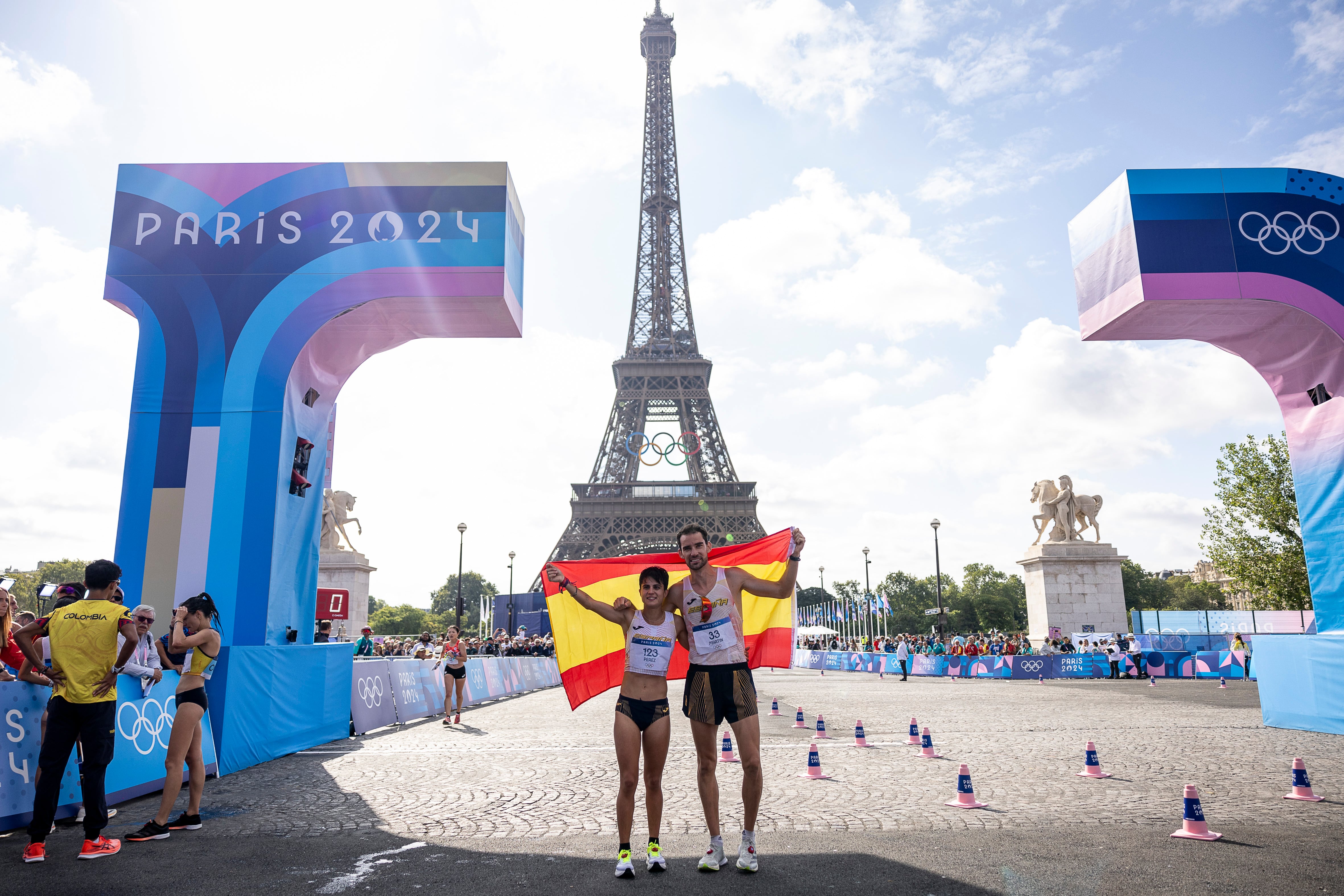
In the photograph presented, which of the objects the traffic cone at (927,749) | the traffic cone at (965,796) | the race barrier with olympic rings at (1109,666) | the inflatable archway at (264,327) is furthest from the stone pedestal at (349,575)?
the traffic cone at (965,796)

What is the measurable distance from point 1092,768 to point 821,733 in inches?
164

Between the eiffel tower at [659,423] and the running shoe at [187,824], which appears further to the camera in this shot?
the eiffel tower at [659,423]

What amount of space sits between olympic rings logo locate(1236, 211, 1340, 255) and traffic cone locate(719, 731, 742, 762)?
940cm

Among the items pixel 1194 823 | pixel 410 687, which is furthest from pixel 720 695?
pixel 410 687

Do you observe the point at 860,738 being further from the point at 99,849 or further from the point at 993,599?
the point at 993,599

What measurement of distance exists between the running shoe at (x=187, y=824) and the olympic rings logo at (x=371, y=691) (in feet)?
22.0

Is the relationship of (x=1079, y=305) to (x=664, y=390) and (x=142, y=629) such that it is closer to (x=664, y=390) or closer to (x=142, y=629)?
(x=142, y=629)

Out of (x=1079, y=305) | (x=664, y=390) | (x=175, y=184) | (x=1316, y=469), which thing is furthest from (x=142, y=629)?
(x=664, y=390)

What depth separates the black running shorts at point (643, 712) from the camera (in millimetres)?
5082

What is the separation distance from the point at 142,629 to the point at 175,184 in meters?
6.42

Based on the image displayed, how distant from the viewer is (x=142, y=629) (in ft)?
25.1

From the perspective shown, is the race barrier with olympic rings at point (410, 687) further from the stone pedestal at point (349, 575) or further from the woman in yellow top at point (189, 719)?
the stone pedestal at point (349, 575)

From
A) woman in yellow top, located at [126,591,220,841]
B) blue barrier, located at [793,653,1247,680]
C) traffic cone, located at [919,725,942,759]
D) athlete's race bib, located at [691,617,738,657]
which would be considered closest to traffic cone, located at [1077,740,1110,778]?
traffic cone, located at [919,725,942,759]

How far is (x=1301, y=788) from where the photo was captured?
22.5ft
